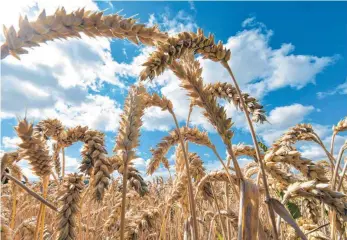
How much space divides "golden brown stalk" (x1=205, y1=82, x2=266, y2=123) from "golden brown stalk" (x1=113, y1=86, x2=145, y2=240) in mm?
436

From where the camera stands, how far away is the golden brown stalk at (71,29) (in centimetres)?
116

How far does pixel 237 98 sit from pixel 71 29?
52.1 inches

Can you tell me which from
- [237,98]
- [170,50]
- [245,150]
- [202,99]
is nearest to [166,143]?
[245,150]

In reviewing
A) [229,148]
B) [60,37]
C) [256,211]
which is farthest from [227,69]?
[60,37]

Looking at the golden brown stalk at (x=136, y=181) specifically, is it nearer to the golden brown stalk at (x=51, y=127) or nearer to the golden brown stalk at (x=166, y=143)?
the golden brown stalk at (x=166, y=143)

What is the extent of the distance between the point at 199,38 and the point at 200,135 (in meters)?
1.08

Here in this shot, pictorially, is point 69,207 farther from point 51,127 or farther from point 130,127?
point 51,127

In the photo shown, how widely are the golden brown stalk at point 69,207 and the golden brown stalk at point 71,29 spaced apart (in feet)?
2.84

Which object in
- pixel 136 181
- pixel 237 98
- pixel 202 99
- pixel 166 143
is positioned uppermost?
pixel 237 98

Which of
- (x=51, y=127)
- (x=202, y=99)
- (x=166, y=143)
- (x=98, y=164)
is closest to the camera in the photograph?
(x=98, y=164)

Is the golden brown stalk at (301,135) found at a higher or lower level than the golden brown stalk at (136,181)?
higher

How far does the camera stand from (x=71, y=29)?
1243mm

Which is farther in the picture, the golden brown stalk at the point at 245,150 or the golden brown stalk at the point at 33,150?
the golden brown stalk at the point at 245,150

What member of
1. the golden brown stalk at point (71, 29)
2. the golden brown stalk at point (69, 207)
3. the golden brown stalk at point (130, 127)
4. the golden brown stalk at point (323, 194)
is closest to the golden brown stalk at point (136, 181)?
the golden brown stalk at point (130, 127)
